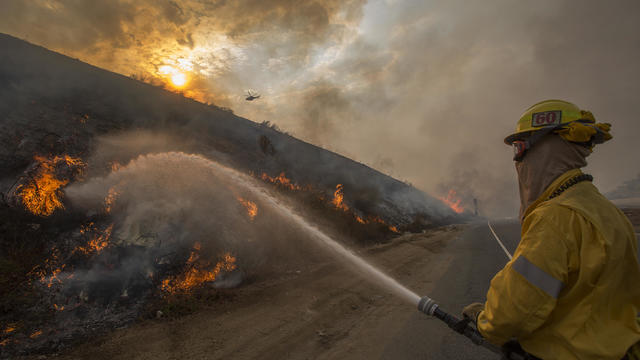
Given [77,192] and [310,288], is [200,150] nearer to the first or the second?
[77,192]

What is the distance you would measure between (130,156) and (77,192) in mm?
2341

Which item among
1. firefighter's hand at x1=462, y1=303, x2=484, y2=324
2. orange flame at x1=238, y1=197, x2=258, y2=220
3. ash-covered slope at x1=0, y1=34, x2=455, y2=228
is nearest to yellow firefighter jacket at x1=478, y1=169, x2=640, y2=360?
firefighter's hand at x1=462, y1=303, x2=484, y2=324

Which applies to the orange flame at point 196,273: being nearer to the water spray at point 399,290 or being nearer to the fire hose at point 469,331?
the water spray at point 399,290

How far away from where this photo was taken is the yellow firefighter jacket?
1295 millimetres

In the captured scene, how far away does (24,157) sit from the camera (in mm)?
6848

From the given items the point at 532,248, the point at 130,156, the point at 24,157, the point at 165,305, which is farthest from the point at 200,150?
the point at 532,248

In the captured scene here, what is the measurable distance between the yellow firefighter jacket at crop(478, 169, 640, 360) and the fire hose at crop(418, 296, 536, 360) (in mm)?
138

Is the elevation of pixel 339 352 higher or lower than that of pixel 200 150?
lower

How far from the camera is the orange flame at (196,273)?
5446 millimetres

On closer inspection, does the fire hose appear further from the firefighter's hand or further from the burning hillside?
the burning hillside

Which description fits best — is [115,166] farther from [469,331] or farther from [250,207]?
[469,331]

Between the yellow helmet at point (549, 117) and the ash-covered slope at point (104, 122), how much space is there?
9.52 m

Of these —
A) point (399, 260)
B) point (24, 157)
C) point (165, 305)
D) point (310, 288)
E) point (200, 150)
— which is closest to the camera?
point (165, 305)

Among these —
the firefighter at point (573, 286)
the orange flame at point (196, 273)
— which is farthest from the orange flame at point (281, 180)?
the firefighter at point (573, 286)
